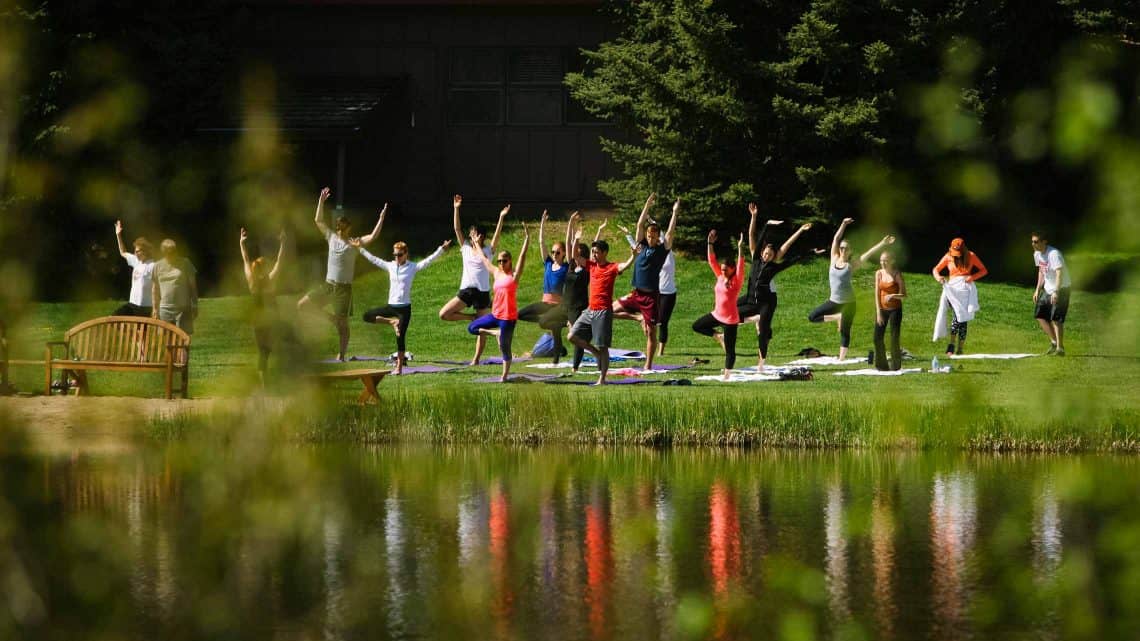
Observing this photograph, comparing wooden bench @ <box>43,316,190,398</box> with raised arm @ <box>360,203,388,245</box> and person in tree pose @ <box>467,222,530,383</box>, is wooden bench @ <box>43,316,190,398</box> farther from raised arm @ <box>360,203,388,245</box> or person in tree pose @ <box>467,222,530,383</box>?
raised arm @ <box>360,203,388,245</box>

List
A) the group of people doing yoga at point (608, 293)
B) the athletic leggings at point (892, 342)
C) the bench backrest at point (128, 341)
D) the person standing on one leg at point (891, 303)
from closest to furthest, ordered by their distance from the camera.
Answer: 1. the bench backrest at point (128, 341)
2. the group of people doing yoga at point (608, 293)
3. the person standing on one leg at point (891, 303)
4. the athletic leggings at point (892, 342)

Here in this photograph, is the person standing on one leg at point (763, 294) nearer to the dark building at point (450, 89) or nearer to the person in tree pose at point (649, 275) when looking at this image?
the person in tree pose at point (649, 275)

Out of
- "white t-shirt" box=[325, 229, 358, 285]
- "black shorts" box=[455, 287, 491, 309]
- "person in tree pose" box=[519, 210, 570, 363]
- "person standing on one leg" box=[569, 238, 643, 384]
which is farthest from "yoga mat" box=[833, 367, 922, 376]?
"white t-shirt" box=[325, 229, 358, 285]

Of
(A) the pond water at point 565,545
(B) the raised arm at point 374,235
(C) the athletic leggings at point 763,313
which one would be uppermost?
(B) the raised arm at point 374,235

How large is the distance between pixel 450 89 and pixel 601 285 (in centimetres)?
1982

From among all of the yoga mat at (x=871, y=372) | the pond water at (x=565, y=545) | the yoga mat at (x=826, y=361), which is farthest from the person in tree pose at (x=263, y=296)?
the yoga mat at (x=826, y=361)

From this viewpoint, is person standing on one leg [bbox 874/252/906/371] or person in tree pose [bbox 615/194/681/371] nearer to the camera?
person standing on one leg [bbox 874/252/906/371]

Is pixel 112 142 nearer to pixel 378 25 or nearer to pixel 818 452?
pixel 818 452

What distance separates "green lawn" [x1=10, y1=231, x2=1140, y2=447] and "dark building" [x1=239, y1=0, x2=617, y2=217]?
3121 millimetres

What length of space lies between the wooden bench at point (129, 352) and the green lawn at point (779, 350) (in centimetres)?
41

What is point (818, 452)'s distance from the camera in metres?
17.5

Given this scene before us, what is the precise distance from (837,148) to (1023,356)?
9946 millimetres

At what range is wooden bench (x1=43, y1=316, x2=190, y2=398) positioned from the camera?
19.0 meters

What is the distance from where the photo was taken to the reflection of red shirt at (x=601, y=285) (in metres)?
19.9
